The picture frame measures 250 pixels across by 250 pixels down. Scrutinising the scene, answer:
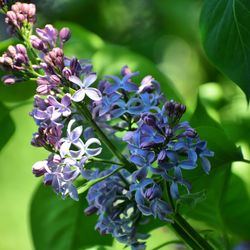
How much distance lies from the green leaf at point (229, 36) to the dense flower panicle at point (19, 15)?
227 mm

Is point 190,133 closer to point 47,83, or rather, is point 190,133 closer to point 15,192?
point 47,83

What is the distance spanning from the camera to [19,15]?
0.87 metres

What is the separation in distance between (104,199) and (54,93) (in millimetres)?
151

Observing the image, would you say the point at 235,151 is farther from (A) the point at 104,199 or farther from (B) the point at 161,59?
(B) the point at 161,59

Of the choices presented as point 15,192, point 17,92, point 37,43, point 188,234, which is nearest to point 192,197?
point 188,234

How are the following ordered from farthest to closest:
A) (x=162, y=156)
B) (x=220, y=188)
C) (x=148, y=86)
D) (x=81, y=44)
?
(x=81, y=44)
(x=220, y=188)
(x=148, y=86)
(x=162, y=156)

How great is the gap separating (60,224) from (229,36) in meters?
0.48

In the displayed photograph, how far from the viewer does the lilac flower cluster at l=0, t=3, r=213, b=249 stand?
80cm

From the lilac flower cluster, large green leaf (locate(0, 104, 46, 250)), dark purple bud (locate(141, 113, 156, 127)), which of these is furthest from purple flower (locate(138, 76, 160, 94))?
large green leaf (locate(0, 104, 46, 250))

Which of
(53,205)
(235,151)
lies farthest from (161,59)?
(235,151)

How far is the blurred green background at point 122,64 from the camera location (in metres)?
1.19

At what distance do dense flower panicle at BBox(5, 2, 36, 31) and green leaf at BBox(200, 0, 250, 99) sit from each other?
23 centimetres

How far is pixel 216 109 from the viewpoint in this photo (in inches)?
46.8

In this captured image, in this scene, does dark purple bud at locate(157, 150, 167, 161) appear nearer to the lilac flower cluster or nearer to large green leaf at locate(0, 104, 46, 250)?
the lilac flower cluster
